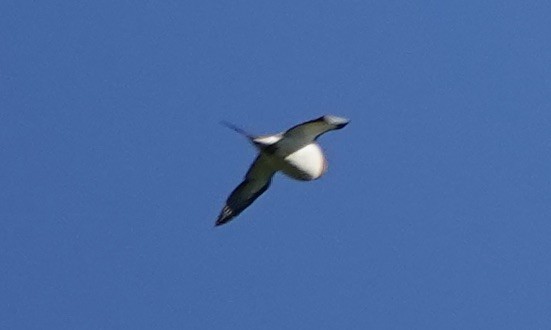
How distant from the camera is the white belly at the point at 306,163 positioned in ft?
77.2

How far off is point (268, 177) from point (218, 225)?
41.3 inches

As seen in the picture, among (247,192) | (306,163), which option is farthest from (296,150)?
(247,192)

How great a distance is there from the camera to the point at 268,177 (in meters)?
25.3

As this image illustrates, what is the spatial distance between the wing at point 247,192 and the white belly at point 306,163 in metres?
1.17

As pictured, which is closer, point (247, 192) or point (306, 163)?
point (306, 163)

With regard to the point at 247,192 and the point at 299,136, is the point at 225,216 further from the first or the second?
the point at 299,136

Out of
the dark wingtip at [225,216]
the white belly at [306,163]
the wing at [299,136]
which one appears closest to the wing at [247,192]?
the dark wingtip at [225,216]


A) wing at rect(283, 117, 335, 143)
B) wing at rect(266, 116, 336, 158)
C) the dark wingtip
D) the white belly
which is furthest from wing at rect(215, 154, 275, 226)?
wing at rect(283, 117, 335, 143)

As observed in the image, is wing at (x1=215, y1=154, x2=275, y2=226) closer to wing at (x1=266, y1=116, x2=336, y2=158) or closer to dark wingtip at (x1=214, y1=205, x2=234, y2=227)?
dark wingtip at (x1=214, y1=205, x2=234, y2=227)

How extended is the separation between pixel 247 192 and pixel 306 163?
218 centimetres

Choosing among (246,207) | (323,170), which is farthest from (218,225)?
(323,170)

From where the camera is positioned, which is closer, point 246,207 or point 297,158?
point 297,158

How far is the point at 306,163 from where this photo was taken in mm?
23641

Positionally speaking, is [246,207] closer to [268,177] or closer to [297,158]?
[268,177]
